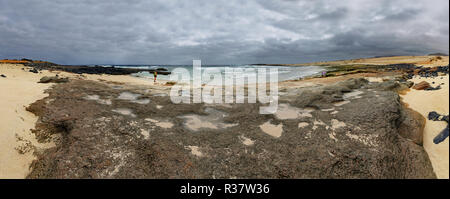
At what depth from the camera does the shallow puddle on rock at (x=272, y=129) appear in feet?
12.8

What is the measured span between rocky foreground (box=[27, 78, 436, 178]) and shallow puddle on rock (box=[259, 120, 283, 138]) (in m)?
0.02

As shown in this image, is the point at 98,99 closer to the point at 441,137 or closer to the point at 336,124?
the point at 336,124

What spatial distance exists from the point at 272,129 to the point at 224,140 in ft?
3.52

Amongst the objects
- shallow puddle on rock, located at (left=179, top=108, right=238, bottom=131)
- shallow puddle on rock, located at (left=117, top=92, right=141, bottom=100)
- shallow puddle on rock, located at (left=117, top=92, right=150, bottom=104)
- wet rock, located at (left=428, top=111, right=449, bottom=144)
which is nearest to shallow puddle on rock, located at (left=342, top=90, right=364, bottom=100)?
wet rock, located at (left=428, top=111, right=449, bottom=144)

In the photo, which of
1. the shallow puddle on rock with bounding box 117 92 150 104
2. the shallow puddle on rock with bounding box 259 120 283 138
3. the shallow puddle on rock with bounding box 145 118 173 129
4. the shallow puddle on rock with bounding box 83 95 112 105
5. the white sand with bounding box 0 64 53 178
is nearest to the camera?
the white sand with bounding box 0 64 53 178

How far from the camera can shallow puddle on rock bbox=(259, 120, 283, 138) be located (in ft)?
12.8

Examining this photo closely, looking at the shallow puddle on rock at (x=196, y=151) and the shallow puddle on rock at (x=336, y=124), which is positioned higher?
the shallow puddle on rock at (x=336, y=124)

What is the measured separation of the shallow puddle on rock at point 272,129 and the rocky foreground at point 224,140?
19mm

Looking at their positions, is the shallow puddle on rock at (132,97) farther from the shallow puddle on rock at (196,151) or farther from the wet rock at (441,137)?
the wet rock at (441,137)

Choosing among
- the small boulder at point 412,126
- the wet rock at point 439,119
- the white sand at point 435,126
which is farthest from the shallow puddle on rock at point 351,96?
the wet rock at point 439,119

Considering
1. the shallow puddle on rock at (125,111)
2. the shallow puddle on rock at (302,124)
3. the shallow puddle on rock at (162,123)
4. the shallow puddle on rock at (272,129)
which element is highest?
the shallow puddle on rock at (125,111)

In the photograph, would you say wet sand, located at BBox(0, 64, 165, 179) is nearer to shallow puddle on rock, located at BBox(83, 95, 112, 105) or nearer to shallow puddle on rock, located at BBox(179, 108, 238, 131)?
shallow puddle on rock, located at BBox(83, 95, 112, 105)

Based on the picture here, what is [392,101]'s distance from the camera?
4684mm
